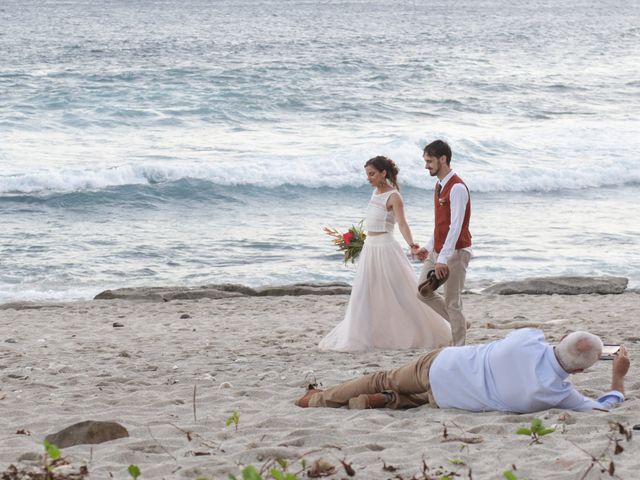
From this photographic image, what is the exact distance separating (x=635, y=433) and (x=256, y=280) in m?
9.79

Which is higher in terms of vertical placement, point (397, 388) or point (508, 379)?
point (508, 379)

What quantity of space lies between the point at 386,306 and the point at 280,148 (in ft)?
61.2

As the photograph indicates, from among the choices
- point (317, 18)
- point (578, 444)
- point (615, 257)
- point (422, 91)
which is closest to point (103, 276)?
point (615, 257)

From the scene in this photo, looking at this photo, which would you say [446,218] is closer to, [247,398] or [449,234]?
[449,234]

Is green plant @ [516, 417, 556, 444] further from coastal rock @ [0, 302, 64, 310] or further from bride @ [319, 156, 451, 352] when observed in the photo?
coastal rock @ [0, 302, 64, 310]

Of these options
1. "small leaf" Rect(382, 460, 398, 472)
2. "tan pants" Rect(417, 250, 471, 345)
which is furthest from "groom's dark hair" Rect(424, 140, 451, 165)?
"small leaf" Rect(382, 460, 398, 472)

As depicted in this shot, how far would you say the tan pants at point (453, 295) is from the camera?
8.34 metres

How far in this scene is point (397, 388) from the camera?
6418 millimetres

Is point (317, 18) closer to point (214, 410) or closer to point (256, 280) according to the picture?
point (256, 280)

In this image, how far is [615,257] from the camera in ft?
53.1

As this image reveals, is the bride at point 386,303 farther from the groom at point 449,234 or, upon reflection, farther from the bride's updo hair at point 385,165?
the groom at point 449,234

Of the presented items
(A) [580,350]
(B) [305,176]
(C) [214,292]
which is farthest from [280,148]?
(A) [580,350]

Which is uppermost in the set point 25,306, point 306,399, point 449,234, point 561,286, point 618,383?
point 449,234

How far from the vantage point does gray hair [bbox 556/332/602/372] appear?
214 inches
